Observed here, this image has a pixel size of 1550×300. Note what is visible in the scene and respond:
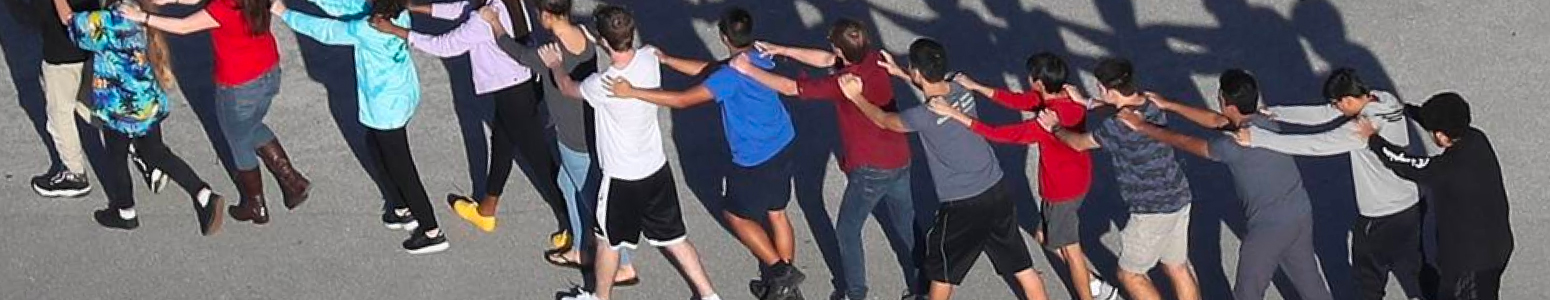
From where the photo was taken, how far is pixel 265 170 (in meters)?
10.4

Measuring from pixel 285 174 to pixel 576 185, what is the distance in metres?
1.69

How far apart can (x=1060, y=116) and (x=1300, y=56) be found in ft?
10.4

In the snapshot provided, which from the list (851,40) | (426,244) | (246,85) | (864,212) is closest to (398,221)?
(426,244)

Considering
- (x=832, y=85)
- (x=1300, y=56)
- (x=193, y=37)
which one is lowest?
(x=193, y=37)

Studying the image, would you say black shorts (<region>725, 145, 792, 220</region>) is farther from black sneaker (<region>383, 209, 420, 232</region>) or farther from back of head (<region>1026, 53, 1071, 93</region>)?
black sneaker (<region>383, 209, 420, 232</region>)

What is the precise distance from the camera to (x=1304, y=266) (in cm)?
827

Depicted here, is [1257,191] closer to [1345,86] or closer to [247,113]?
[1345,86]

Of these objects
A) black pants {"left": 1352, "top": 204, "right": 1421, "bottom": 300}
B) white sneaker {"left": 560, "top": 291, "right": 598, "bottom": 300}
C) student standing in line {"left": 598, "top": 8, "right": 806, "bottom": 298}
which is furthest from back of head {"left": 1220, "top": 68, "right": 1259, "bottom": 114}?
white sneaker {"left": 560, "top": 291, "right": 598, "bottom": 300}

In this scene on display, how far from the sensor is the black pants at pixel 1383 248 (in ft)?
27.1

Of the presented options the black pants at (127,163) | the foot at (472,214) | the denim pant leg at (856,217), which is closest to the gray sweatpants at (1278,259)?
the denim pant leg at (856,217)

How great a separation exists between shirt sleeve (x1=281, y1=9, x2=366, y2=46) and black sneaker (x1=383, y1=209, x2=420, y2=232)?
1.19 m

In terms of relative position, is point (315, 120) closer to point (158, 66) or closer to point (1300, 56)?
point (158, 66)

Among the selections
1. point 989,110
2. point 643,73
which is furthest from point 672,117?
point 643,73

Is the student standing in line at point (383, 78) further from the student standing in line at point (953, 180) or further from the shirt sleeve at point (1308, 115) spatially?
the shirt sleeve at point (1308, 115)
